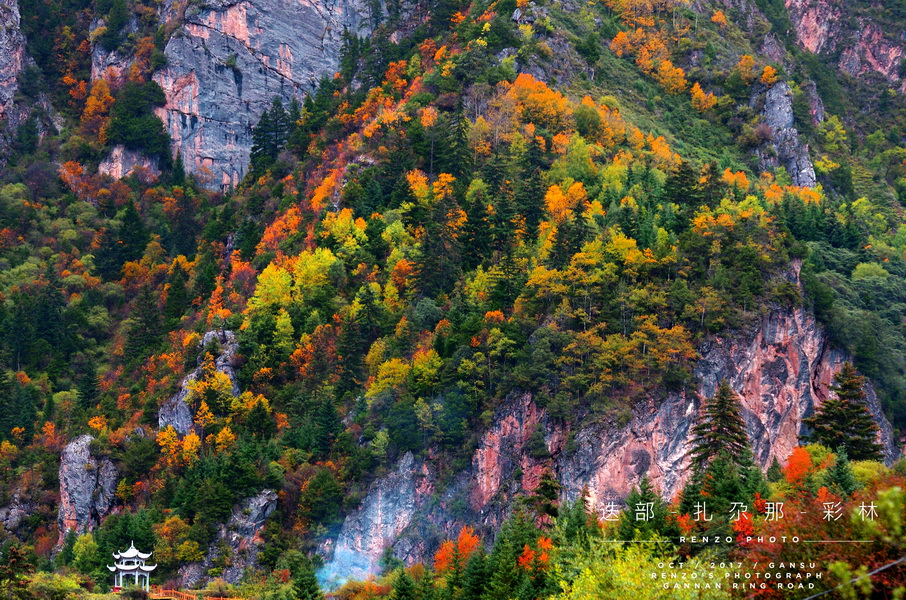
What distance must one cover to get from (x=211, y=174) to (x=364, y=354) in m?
55.0

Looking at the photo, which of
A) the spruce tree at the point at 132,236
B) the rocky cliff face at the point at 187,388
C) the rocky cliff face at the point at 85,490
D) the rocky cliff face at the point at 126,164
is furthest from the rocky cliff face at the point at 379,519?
the rocky cliff face at the point at 126,164

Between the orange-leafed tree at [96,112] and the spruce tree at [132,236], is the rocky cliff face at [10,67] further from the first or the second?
the spruce tree at [132,236]

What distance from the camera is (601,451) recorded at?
7100 cm

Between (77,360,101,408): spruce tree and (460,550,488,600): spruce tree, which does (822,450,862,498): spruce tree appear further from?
(77,360,101,408): spruce tree

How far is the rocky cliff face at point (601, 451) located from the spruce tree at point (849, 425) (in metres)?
11.9

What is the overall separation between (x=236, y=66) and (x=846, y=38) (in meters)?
70.5

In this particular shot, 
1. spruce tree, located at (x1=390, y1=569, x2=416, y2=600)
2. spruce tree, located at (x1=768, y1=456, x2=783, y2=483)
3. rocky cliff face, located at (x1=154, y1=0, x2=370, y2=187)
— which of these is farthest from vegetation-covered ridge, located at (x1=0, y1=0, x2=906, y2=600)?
rocky cliff face, located at (x1=154, y1=0, x2=370, y2=187)

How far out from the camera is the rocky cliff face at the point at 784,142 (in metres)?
110

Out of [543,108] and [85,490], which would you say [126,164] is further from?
[543,108]

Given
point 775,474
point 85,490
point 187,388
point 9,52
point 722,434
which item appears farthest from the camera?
point 9,52

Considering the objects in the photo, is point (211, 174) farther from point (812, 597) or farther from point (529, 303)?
point (812, 597)

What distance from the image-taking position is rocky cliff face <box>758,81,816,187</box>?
110 metres

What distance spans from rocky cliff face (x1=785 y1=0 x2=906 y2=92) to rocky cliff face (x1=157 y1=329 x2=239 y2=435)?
281 feet

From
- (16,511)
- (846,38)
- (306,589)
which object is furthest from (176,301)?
(846,38)
